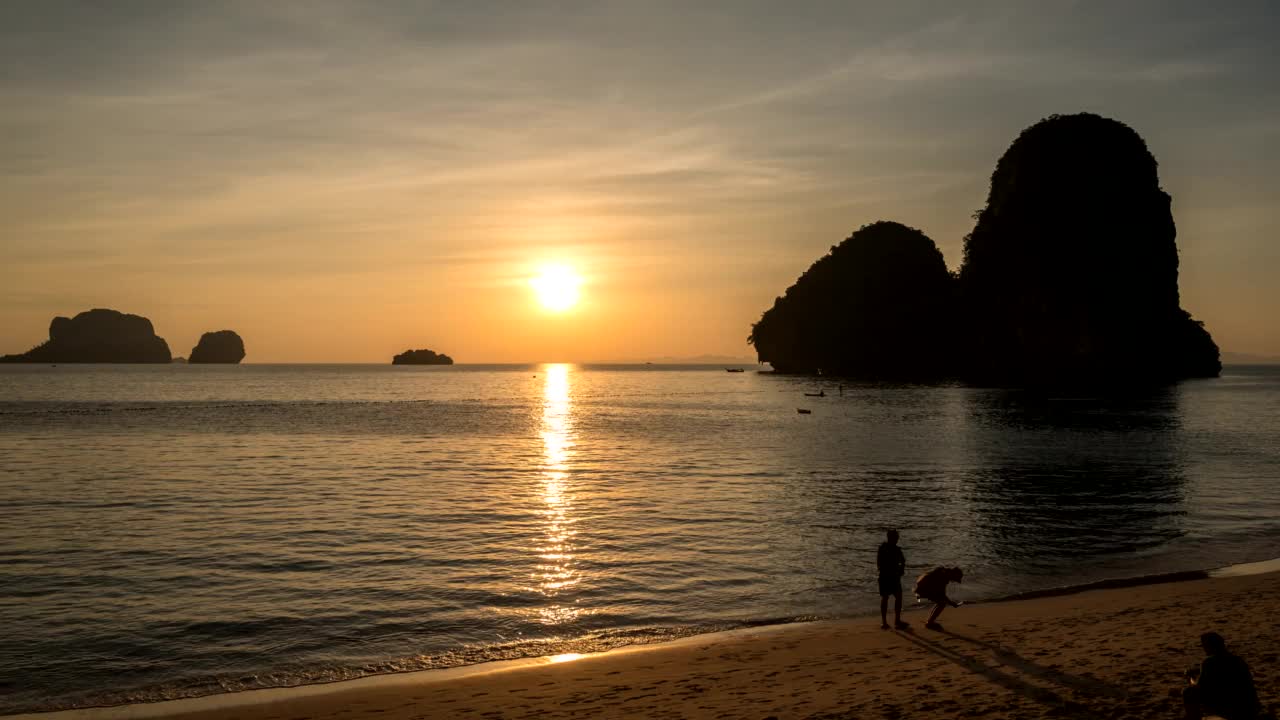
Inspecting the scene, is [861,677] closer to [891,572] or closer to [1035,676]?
[1035,676]

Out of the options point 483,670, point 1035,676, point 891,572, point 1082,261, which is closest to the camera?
point 1035,676

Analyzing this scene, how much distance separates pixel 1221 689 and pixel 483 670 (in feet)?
34.0

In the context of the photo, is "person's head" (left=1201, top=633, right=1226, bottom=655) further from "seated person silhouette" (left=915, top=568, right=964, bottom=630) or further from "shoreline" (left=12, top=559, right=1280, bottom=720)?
"shoreline" (left=12, top=559, right=1280, bottom=720)

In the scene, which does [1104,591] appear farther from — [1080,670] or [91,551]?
[91,551]

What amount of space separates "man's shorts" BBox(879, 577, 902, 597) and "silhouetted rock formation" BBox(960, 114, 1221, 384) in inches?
6518

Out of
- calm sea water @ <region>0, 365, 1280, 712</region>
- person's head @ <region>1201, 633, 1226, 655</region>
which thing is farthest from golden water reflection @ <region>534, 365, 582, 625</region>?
person's head @ <region>1201, 633, 1226, 655</region>

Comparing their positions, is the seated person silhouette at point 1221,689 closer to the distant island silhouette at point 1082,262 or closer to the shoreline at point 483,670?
the shoreline at point 483,670

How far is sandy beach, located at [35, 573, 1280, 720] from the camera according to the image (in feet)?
37.4

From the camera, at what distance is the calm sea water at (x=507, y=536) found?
15969 mm

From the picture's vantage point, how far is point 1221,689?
9.27 meters

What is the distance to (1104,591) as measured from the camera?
19.0 meters

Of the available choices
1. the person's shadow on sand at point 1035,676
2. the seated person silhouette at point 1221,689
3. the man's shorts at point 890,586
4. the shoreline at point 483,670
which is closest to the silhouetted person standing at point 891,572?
the man's shorts at point 890,586

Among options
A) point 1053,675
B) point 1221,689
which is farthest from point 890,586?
point 1221,689

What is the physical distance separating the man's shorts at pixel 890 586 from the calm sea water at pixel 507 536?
2.04 meters
